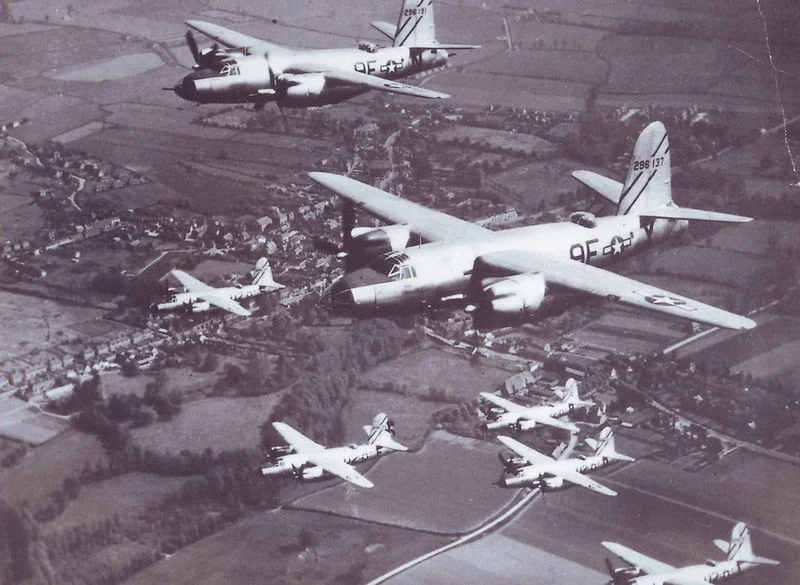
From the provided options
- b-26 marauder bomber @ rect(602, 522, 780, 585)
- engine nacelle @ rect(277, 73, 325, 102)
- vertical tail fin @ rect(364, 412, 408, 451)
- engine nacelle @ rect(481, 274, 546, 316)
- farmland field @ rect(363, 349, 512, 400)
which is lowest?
b-26 marauder bomber @ rect(602, 522, 780, 585)

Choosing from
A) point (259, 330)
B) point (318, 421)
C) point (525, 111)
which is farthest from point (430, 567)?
point (525, 111)

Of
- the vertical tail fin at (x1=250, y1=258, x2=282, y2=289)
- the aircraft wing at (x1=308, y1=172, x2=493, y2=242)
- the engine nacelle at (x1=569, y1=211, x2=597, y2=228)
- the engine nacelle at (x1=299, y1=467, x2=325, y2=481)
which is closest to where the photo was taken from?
the aircraft wing at (x1=308, y1=172, x2=493, y2=242)

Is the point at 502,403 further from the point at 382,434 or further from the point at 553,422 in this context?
the point at 382,434

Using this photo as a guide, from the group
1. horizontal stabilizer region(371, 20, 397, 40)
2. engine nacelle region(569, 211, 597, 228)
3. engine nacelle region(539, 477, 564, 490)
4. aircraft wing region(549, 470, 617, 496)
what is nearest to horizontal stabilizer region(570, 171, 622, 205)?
engine nacelle region(569, 211, 597, 228)

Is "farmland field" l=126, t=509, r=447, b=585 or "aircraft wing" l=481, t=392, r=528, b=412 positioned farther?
"aircraft wing" l=481, t=392, r=528, b=412

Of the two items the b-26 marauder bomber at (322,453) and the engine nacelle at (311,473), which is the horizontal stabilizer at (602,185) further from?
the engine nacelle at (311,473)

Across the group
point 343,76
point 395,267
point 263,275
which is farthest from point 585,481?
point 343,76

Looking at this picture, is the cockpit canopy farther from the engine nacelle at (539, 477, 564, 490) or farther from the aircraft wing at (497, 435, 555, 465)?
the aircraft wing at (497, 435, 555, 465)
